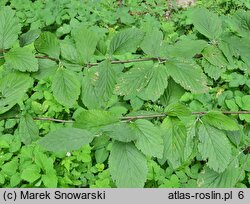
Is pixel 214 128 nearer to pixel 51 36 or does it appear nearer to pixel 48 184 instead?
pixel 51 36

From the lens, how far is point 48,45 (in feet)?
2.75

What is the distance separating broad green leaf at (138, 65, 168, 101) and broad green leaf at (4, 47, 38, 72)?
0.28 metres

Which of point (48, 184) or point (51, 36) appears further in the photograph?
point (48, 184)

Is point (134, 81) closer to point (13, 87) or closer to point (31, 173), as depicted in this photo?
point (13, 87)

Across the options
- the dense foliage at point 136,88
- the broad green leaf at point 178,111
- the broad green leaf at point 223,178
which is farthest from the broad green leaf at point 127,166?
the broad green leaf at point 223,178

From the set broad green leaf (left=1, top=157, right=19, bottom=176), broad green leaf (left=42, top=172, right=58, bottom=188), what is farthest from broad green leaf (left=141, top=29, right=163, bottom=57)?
broad green leaf (left=1, top=157, right=19, bottom=176)

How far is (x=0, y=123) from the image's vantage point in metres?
2.99

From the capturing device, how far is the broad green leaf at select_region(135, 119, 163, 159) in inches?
26.9

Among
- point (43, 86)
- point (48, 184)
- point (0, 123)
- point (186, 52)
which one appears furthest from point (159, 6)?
point (186, 52)

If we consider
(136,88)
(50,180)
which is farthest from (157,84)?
(50,180)

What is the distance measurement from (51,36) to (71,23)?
322cm

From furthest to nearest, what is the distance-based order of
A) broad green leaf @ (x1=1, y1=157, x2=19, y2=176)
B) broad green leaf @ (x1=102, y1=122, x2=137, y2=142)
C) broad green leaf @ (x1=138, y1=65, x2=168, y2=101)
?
broad green leaf @ (x1=1, y1=157, x2=19, y2=176), broad green leaf @ (x1=138, y1=65, x2=168, y2=101), broad green leaf @ (x1=102, y1=122, x2=137, y2=142)

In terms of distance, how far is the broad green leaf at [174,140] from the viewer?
0.73m

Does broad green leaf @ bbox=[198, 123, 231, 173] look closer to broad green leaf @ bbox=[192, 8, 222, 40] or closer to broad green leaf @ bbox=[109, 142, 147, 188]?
broad green leaf @ bbox=[109, 142, 147, 188]
